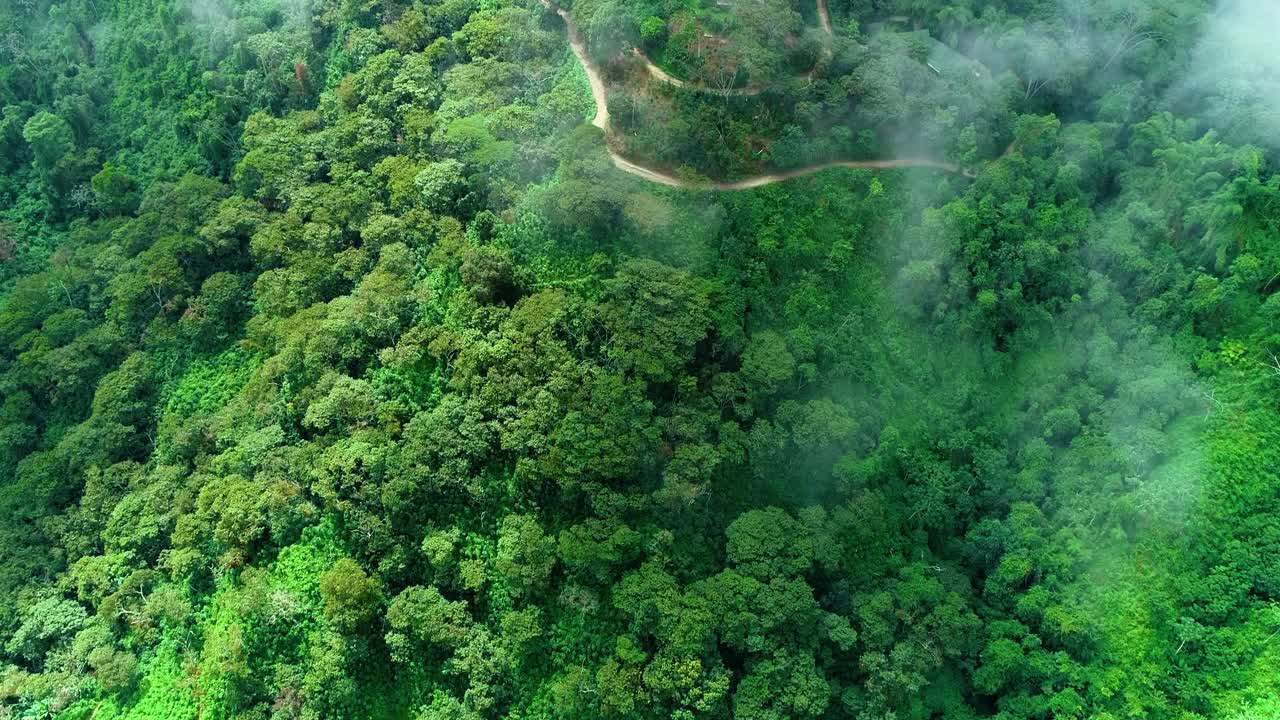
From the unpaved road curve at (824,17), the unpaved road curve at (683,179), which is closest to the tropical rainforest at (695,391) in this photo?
the unpaved road curve at (683,179)

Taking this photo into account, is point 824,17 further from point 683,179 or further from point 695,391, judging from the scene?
point 695,391

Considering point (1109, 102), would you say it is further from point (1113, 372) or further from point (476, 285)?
point (476, 285)

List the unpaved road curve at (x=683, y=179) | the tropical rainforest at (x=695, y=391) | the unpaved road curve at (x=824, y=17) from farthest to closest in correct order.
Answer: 1. the unpaved road curve at (x=824, y=17)
2. the unpaved road curve at (x=683, y=179)
3. the tropical rainforest at (x=695, y=391)

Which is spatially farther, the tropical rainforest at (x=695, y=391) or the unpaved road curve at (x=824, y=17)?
the unpaved road curve at (x=824, y=17)

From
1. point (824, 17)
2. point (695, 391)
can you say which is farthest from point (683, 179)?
point (824, 17)

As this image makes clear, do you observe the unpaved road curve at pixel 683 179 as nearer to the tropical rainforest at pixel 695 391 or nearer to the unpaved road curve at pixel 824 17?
the tropical rainforest at pixel 695 391

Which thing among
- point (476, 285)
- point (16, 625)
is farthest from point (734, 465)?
point (16, 625)
